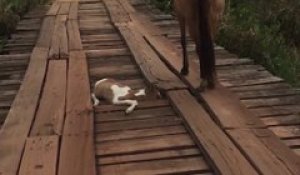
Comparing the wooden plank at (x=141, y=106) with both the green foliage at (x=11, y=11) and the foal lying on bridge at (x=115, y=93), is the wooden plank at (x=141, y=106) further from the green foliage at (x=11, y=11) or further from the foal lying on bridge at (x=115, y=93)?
the green foliage at (x=11, y=11)

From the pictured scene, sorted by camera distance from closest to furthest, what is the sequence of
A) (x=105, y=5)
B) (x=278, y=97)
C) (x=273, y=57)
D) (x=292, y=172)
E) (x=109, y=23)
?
(x=292, y=172) < (x=278, y=97) < (x=273, y=57) < (x=109, y=23) < (x=105, y=5)

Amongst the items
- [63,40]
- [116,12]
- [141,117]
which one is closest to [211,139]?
[141,117]

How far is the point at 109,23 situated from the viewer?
29.5 feet

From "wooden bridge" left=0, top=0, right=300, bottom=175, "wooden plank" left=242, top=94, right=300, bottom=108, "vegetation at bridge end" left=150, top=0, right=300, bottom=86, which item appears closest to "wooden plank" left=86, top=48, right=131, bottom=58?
"wooden bridge" left=0, top=0, right=300, bottom=175

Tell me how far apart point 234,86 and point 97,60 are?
173 cm

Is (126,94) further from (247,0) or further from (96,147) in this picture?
(247,0)

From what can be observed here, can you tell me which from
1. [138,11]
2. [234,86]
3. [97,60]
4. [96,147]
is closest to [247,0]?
[138,11]

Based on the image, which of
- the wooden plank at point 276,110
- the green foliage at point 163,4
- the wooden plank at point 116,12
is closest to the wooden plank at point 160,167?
the wooden plank at point 276,110

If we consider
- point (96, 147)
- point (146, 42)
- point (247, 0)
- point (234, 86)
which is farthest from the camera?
point (247, 0)

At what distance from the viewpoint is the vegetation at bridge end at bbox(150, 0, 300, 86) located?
7449 mm

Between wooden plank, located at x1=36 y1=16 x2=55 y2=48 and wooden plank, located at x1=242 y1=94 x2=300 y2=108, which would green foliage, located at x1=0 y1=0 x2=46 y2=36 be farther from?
wooden plank, located at x1=242 y1=94 x2=300 y2=108

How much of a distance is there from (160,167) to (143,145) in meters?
0.38

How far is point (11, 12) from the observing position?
385 inches

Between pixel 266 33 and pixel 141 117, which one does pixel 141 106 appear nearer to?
pixel 141 117
